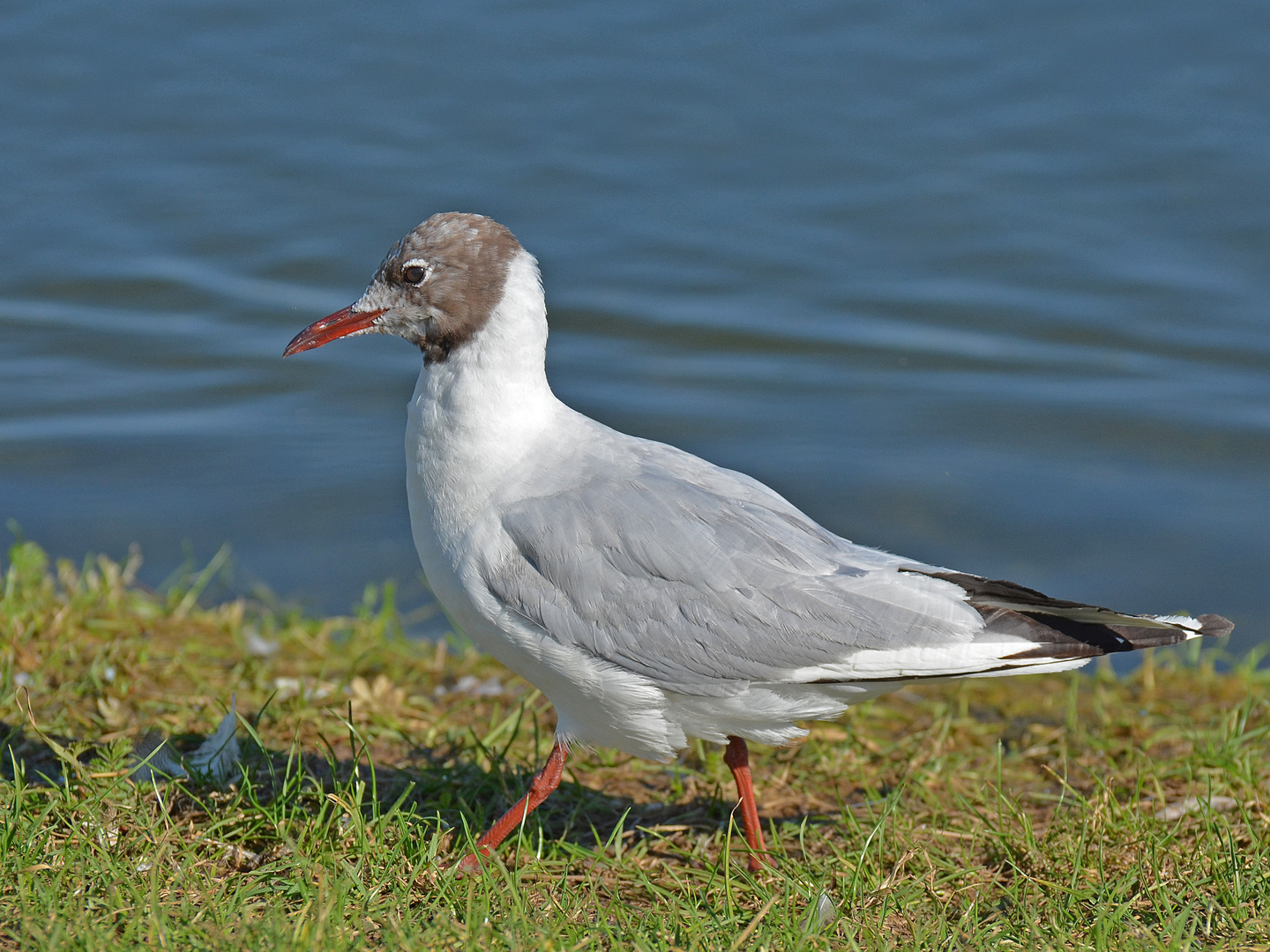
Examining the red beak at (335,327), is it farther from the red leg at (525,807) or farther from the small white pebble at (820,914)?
the small white pebble at (820,914)

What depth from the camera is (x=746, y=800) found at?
13.1 ft

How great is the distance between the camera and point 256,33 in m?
10.2

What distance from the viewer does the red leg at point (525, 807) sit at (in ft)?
12.4

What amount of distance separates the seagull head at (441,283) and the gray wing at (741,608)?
539mm

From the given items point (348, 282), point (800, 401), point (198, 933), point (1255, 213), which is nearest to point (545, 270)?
point (348, 282)

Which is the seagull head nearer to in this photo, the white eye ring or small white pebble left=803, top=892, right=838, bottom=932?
the white eye ring

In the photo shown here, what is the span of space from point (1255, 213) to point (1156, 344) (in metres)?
1.37

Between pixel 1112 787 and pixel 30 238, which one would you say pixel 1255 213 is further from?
pixel 30 238

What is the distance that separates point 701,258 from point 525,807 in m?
5.64

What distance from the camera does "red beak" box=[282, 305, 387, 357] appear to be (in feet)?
12.9

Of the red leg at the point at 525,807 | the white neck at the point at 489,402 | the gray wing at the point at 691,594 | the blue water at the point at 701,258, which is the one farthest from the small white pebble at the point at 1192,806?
the blue water at the point at 701,258

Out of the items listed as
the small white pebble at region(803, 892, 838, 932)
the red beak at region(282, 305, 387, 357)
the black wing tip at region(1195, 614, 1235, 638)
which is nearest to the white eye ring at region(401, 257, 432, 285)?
the red beak at region(282, 305, 387, 357)

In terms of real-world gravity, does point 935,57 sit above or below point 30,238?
above

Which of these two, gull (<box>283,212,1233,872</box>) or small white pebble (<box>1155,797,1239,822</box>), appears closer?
gull (<box>283,212,1233,872</box>)
